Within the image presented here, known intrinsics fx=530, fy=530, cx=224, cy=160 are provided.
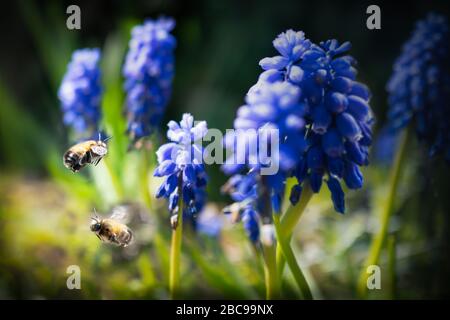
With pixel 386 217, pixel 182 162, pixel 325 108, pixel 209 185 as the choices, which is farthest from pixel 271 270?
pixel 209 185

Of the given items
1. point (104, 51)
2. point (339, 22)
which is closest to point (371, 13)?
point (339, 22)

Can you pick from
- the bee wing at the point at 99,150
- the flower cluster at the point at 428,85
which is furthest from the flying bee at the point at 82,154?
the flower cluster at the point at 428,85

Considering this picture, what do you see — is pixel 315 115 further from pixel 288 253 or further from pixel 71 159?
pixel 71 159

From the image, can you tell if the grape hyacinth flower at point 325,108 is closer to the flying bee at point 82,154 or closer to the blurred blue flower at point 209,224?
the flying bee at point 82,154

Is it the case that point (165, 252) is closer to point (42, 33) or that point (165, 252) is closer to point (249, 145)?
point (249, 145)

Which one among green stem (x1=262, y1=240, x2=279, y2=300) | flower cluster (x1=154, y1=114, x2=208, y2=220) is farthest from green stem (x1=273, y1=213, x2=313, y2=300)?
flower cluster (x1=154, y1=114, x2=208, y2=220)

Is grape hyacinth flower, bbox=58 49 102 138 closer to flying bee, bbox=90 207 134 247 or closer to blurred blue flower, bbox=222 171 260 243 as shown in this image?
flying bee, bbox=90 207 134 247
